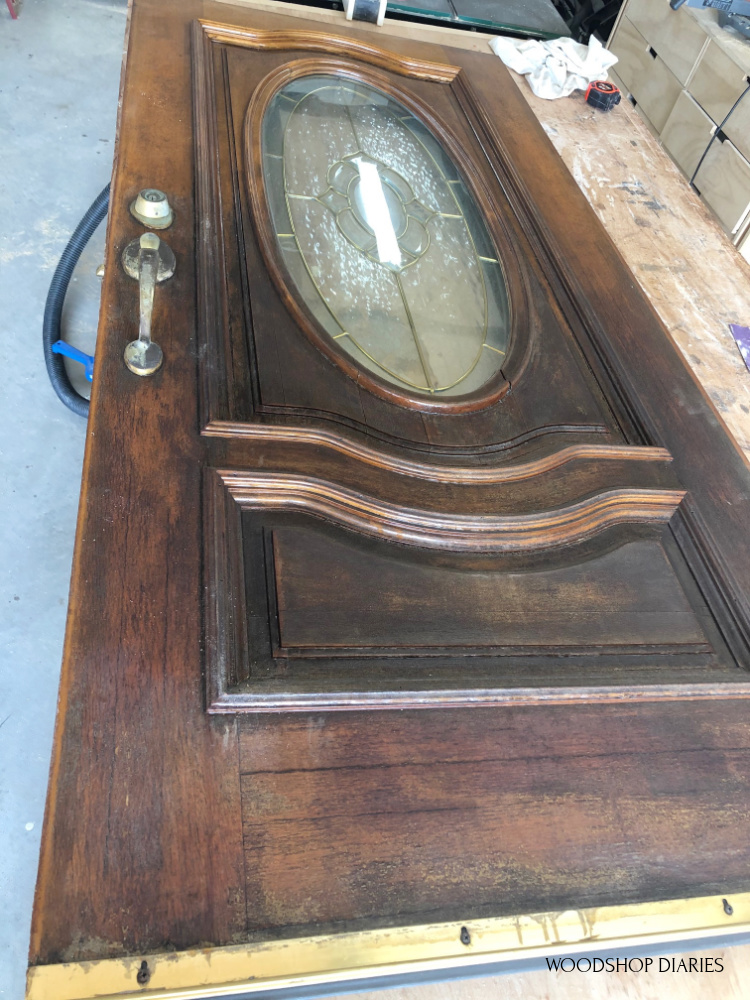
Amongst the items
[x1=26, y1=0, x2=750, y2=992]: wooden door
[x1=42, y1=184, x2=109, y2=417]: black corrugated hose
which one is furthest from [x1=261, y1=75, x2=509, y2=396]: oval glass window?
[x1=42, y1=184, x2=109, y2=417]: black corrugated hose

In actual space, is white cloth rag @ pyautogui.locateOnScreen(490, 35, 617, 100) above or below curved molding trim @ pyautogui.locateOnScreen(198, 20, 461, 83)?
above

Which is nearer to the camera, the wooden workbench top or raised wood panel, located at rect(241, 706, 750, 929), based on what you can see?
raised wood panel, located at rect(241, 706, 750, 929)

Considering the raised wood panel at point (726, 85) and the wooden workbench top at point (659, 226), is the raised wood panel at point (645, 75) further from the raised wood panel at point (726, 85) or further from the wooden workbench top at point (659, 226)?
the wooden workbench top at point (659, 226)

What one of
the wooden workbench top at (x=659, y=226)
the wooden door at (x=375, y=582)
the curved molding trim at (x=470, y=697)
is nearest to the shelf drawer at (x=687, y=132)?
the wooden workbench top at (x=659, y=226)

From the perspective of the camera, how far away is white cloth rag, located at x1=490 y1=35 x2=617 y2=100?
1703mm

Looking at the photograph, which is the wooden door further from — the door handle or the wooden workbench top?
the wooden workbench top

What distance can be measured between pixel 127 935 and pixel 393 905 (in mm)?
202

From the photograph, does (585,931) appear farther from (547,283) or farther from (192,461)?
(547,283)

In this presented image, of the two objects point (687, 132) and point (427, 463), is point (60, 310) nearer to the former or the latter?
point (427, 463)

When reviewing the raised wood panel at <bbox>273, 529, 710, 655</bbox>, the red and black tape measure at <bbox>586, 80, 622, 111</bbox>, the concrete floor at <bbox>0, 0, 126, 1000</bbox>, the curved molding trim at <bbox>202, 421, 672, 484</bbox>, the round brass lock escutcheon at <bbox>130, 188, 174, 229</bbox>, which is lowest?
the concrete floor at <bbox>0, 0, 126, 1000</bbox>

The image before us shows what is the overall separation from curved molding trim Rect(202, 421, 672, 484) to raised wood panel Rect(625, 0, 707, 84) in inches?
108

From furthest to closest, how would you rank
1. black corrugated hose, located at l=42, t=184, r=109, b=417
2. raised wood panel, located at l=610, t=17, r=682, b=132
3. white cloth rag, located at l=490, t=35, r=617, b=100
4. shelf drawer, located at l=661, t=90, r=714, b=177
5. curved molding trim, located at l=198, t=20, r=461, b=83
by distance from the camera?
raised wood panel, located at l=610, t=17, r=682, b=132
shelf drawer, located at l=661, t=90, r=714, b=177
black corrugated hose, located at l=42, t=184, r=109, b=417
white cloth rag, located at l=490, t=35, r=617, b=100
curved molding trim, located at l=198, t=20, r=461, b=83

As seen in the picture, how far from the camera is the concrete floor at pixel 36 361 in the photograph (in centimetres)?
137

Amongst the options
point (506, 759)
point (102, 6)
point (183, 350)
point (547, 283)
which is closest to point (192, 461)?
point (183, 350)
